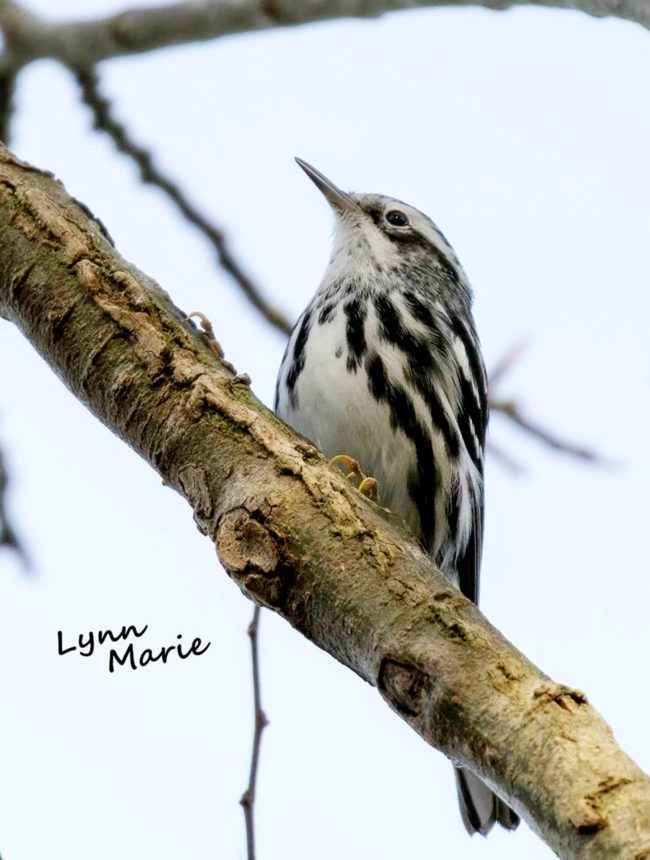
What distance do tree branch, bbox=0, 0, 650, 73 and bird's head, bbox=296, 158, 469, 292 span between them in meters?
1.68

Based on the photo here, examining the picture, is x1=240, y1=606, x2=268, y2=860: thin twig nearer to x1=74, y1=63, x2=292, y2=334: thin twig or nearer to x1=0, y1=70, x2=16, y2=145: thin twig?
x1=74, y1=63, x2=292, y2=334: thin twig

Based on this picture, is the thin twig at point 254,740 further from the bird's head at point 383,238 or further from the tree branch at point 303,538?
the bird's head at point 383,238

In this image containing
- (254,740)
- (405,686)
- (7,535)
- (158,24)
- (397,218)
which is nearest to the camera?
(405,686)

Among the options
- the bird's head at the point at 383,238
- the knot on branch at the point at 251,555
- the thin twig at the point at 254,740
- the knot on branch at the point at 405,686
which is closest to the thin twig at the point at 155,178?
the bird's head at the point at 383,238

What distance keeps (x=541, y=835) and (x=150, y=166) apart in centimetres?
316

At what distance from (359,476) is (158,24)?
1.77 meters

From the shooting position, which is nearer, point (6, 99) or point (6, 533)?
point (6, 99)

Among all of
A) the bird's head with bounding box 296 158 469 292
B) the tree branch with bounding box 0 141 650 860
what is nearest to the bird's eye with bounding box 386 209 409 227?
the bird's head with bounding box 296 158 469 292

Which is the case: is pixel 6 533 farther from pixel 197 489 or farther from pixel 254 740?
pixel 197 489

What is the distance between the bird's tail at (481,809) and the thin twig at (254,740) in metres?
1.21

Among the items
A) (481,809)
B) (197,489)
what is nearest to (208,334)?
(197,489)

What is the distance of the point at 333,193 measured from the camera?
5.68 m

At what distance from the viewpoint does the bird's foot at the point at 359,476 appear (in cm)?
405

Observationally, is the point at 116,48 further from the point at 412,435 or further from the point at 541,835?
the point at 541,835
